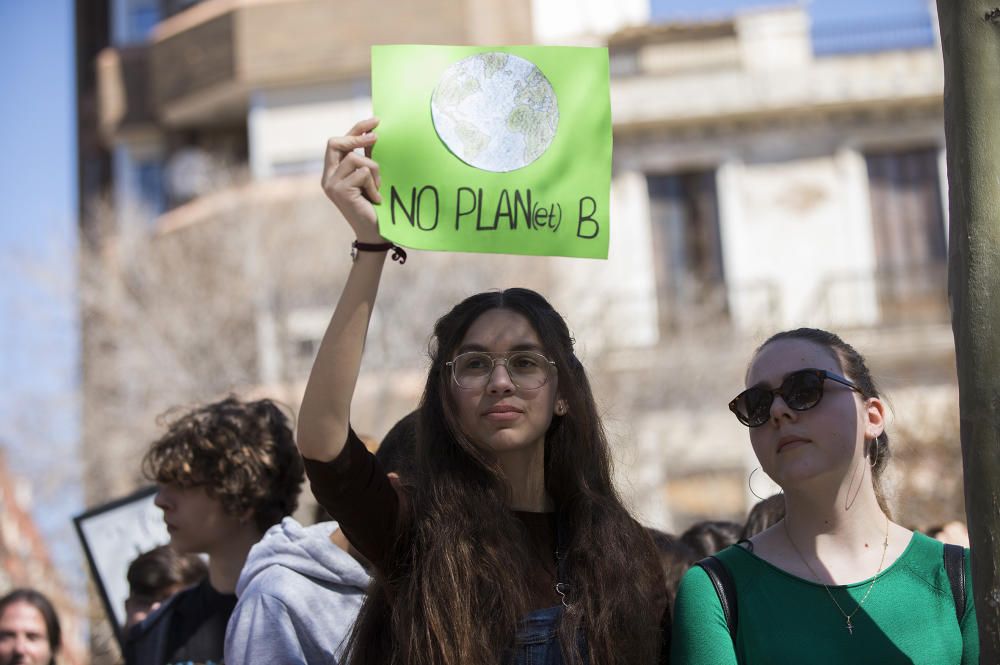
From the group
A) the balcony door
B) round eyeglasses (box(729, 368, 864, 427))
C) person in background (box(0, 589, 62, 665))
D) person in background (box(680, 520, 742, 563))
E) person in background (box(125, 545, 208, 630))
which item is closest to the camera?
round eyeglasses (box(729, 368, 864, 427))

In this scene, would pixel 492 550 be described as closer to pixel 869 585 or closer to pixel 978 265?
pixel 869 585

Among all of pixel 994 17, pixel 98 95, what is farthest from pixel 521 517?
pixel 98 95

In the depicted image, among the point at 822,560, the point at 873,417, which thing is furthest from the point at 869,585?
the point at 873,417

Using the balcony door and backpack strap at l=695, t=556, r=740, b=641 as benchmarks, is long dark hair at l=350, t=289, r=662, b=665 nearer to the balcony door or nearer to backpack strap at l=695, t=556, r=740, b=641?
backpack strap at l=695, t=556, r=740, b=641

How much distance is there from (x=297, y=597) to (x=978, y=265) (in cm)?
185

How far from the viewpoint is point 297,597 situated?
11.7ft

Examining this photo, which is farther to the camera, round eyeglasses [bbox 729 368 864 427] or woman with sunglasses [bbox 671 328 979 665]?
round eyeglasses [bbox 729 368 864 427]

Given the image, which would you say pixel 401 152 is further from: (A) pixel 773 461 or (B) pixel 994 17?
(B) pixel 994 17

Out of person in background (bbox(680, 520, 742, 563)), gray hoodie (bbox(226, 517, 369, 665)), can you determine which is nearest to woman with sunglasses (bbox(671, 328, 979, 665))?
gray hoodie (bbox(226, 517, 369, 665))

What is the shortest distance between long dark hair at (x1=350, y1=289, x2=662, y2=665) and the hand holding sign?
41 centimetres

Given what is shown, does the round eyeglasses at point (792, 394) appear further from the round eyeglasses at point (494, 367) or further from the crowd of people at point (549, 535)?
the round eyeglasses at point (494, 367)

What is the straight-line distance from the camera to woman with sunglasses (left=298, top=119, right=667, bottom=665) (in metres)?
2.95

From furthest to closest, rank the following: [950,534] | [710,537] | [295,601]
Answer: [950,534], [710,537], [295,601]

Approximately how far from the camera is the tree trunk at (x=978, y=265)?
103 inches
